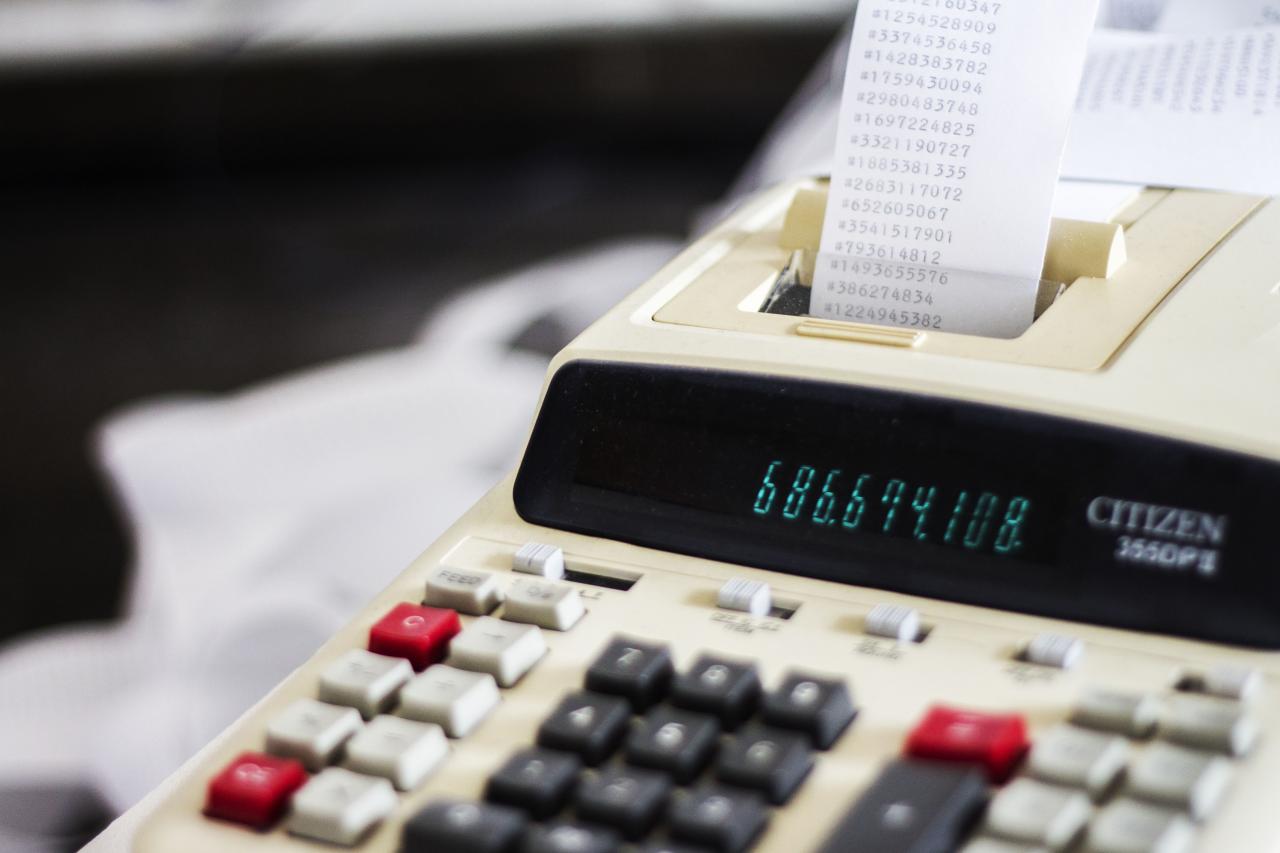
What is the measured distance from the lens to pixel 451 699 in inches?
18.4

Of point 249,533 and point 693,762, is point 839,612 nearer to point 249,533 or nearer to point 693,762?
point 693,762

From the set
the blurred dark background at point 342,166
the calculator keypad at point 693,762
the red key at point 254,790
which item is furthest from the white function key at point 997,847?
the blurred dark background at point 342,166

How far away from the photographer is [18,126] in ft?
9.73

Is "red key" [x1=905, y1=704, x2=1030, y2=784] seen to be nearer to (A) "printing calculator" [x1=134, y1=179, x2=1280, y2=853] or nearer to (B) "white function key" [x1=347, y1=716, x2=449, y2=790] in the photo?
(A) "printing calculator" [x1=134, y1=179, x2=1280, y2=853]

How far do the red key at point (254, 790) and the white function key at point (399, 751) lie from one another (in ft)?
0.07

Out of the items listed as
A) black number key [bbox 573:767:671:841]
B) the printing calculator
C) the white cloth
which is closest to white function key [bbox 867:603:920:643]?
the printing calculator

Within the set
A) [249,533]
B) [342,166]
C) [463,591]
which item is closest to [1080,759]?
[463,591]

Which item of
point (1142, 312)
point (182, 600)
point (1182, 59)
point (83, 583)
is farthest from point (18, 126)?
point (1142, 312)

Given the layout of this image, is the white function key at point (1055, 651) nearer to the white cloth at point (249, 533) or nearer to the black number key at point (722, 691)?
the black number key at point (722, 691)

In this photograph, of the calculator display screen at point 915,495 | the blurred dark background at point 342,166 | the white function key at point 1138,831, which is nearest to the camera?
the white function key at point 1138,831

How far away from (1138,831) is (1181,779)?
2 centimetres

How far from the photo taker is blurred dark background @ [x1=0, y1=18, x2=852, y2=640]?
8.45 feet

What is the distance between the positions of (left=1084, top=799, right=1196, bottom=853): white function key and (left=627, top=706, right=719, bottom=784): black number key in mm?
116

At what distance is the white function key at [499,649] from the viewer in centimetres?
49
